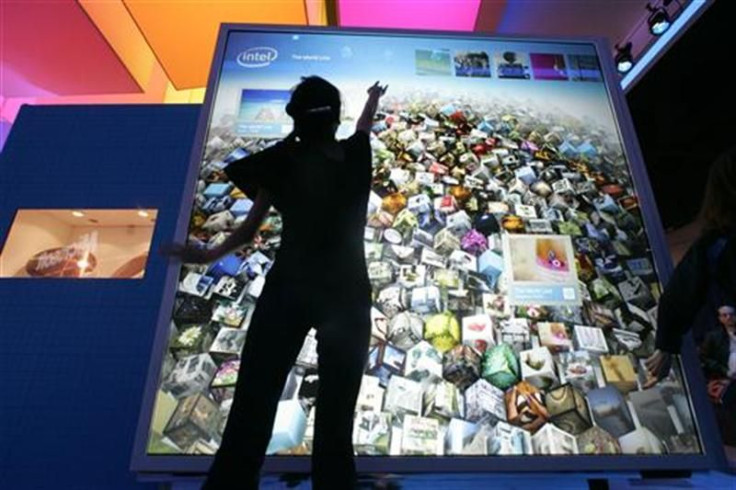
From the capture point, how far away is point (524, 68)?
6.18 feet

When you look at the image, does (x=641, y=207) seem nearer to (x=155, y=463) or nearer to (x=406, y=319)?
(x=406, y=319)

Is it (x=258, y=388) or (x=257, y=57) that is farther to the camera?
(x=257, y=57)

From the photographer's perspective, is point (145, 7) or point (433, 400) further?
point (145, 7)

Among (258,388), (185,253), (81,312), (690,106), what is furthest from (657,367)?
(690,106)

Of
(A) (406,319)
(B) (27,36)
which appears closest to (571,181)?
(A) (406,319)

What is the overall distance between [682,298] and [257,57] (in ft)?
5.75

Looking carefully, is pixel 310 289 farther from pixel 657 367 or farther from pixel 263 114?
pixel 657 367

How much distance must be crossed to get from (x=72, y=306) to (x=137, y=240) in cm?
36

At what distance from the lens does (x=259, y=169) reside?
1059mm

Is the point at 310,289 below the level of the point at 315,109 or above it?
below

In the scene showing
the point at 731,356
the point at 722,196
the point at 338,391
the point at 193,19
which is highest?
the point at 193,19

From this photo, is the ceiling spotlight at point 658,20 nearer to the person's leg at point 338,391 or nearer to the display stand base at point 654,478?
the display stand base at point 654,478

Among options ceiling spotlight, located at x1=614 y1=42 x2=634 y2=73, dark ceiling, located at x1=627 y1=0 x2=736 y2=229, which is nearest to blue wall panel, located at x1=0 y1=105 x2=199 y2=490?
ceiling spotlight, located at x1=614 y1=42 x2=634 y2=73

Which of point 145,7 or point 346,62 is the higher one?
point 145,7
